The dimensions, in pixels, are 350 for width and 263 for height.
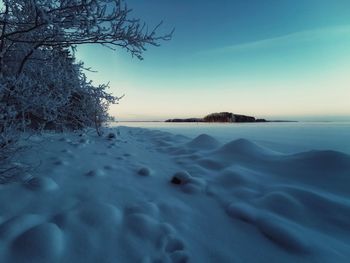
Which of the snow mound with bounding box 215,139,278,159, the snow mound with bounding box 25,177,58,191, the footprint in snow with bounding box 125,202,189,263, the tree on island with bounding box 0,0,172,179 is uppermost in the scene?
the tree on island with bounding box 0,0,172,179

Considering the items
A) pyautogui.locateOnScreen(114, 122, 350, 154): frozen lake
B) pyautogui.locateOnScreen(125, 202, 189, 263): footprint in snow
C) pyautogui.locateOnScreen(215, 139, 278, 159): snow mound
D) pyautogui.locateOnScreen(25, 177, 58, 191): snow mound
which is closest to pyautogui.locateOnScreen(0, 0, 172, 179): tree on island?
pyautogui.locateOnScreen(25, 177, 58, 191): snow mound

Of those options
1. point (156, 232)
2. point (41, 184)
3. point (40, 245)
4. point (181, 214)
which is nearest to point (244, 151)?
point (181, 214)

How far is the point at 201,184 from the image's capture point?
287 cm

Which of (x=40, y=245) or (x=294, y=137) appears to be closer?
(x=40, y=245)

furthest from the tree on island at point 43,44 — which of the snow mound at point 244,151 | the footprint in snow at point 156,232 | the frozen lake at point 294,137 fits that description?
the frozen lake at point 294,137

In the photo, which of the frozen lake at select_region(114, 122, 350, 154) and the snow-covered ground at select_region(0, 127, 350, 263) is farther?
the frozen lake at select_region(114, 122, 350, 154)

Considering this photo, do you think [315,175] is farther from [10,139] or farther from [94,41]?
[10,139]

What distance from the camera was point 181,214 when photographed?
212cm

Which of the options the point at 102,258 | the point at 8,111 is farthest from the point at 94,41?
the point at 102,258

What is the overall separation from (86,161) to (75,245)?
7.73 feet

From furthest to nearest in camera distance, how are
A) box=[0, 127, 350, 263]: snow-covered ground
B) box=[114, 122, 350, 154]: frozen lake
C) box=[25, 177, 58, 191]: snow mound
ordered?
box=[114, 122, 350, 154]: frozen lake < box=[25, 177, 58, 191]: snow mound < box=[0, 127, 350, 263]: snow-covered ground

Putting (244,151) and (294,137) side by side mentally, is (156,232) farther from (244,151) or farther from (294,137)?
(294,137)

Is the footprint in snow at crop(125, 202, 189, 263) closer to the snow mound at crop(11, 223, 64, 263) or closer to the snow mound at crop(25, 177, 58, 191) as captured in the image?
the snow mound at crop(11, 223, 64, 263)

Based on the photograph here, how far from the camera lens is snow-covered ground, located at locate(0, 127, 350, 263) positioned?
155cm
